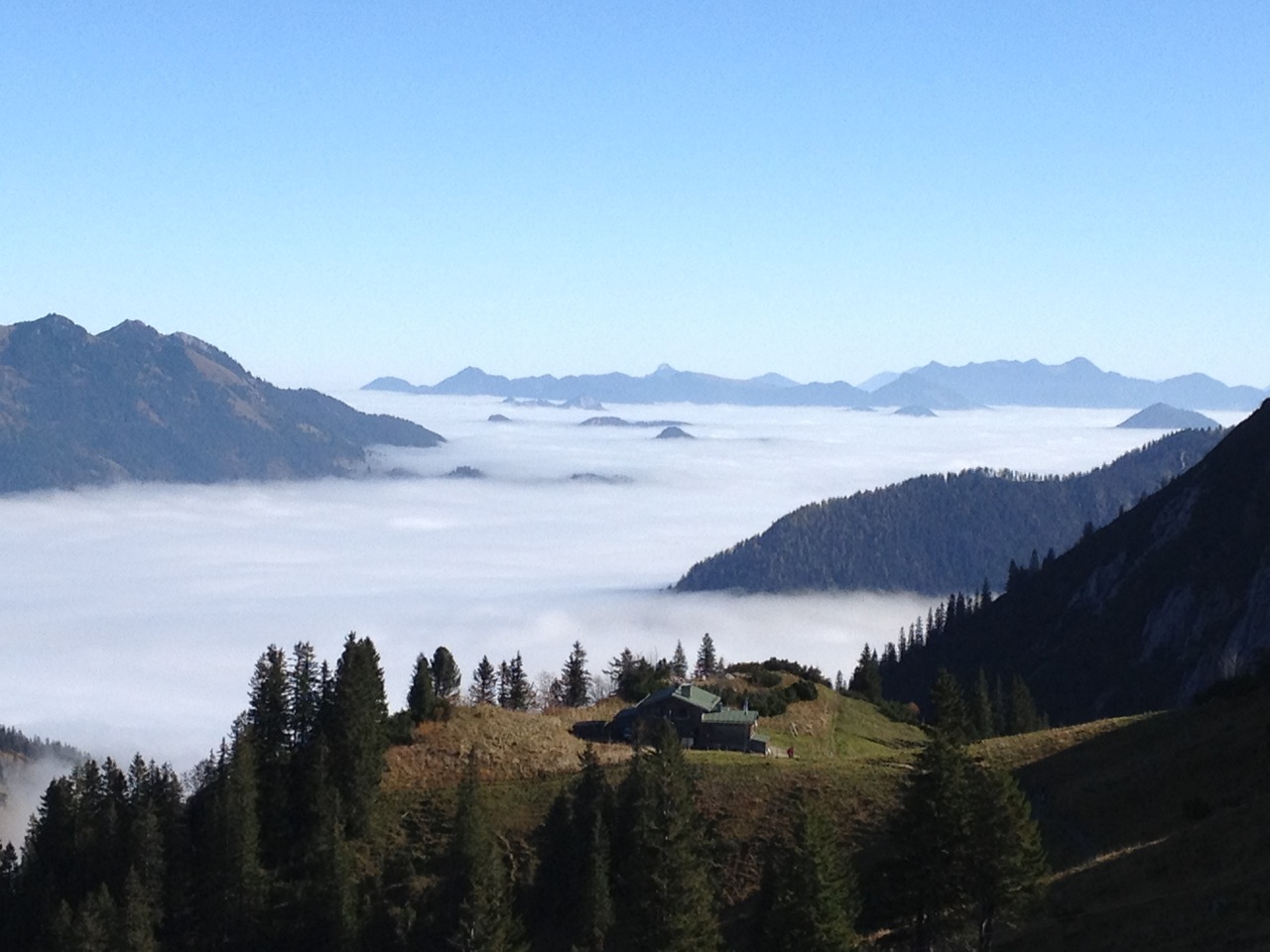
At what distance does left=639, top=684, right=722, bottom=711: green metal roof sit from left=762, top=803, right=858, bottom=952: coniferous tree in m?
38.2

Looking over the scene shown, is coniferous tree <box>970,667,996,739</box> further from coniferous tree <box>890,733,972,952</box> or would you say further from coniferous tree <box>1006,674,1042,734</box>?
coniferous tree <box>890,733,972,952</box>

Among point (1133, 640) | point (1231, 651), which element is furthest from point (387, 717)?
point (1133, 640)

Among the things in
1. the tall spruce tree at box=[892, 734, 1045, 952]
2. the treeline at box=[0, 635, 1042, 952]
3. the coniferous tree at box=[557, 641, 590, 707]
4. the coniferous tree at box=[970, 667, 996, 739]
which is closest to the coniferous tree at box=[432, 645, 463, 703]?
the treeline at box=[0, 635, 1042, 952]

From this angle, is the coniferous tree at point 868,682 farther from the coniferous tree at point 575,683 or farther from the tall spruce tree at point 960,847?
the tall spruce tree at point 960,847

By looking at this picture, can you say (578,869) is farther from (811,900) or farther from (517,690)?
(517,690)

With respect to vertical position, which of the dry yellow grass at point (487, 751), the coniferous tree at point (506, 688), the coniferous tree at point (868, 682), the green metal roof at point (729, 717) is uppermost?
the green metal roof at point (729, 717)

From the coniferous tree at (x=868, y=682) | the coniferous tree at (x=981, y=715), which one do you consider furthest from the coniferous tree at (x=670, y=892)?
the coniferous tree at (x=868, y=682)

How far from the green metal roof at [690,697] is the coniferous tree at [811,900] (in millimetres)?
38167

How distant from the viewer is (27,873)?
253 feet

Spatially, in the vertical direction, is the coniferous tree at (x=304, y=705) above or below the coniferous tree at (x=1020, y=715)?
above

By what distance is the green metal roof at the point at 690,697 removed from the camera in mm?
84438

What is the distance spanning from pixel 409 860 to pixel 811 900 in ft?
102

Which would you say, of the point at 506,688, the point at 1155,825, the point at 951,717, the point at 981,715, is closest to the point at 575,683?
the point at 506,688

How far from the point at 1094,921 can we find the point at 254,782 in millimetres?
47348
